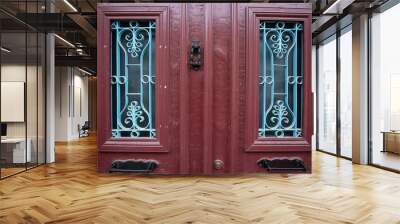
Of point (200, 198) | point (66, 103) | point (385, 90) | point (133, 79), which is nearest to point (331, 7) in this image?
point (385, 90)

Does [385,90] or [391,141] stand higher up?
[385,90]

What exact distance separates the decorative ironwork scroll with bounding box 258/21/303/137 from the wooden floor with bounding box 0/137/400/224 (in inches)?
29.6

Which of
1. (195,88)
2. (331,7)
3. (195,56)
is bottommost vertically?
(195,88)

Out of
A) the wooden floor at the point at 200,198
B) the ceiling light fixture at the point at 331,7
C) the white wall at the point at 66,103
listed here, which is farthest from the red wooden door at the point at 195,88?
the white wall at the point at 66,103

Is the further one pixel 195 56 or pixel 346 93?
pixel 346 93

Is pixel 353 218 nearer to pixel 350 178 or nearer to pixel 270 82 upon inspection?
pixel 350 178

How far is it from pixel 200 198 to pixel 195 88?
6.10 feet

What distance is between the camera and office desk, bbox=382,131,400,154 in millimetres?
5930

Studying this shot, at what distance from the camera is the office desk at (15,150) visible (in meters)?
5.47

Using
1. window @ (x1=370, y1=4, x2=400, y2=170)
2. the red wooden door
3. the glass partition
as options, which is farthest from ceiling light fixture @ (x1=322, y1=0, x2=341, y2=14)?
the glass partition

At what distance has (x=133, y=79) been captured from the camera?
5168 millimetres

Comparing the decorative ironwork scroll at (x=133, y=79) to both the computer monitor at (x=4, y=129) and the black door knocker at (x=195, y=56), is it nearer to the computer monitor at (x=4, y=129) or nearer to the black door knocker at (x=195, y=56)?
the black door knocker at (x=195, y=56)

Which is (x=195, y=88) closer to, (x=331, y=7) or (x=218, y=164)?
(x=218, y=164)

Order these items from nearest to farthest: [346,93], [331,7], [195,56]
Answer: [195,56] → [331,7] → [346,93]
